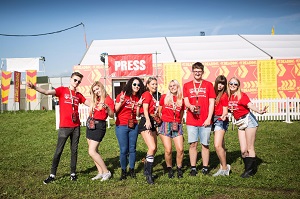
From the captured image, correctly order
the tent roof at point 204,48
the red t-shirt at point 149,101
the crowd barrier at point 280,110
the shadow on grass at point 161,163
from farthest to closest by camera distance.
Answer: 1. the tent roof at point 204,48
2. the crowd barrier at point 280,110
3. the shadow on grass at point 161,163
4. the red t-shirt at point 149,101

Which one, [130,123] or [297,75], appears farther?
[297,75]

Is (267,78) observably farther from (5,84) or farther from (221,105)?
(5,84)

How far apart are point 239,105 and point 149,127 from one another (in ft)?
5.98

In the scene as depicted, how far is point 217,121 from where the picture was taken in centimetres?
564

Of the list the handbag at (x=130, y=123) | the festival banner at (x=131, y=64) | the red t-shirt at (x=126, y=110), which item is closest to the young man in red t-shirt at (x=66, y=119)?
the red t-shirt at (x=126, y=110)

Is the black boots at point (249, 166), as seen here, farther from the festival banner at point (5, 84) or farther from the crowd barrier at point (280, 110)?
the festival banner at point (5, 84)

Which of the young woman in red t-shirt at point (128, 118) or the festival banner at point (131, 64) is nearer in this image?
the young woman in red t-shirt at point (128, 118)

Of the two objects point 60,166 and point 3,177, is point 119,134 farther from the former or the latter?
point 3,177

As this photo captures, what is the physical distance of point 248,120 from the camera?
554 cm

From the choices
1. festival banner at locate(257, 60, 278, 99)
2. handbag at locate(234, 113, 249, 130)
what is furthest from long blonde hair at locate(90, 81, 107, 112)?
festival banner at locate(257, 60, 278, 99)

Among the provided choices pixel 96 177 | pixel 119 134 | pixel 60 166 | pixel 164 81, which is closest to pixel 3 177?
pixel 60 166

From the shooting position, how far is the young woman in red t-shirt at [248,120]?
5523 mm

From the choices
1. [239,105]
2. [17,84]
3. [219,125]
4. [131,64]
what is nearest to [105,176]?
[219,125]

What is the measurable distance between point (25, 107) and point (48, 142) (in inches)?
681
